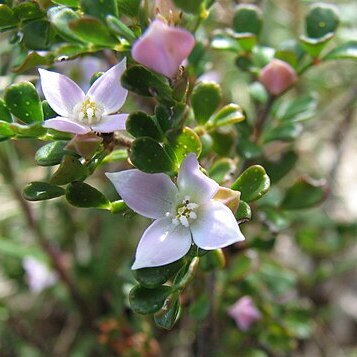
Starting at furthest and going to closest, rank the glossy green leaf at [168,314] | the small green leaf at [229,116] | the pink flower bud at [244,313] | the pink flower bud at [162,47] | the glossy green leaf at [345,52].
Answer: the pink flower bud at [244,313] → the glossy green leaf at [345,52] → the small green leaf at [229,116] → the glossy green leaf at [168,314] → the pink flower bud at [162,47]

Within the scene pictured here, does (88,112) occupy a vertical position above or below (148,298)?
above

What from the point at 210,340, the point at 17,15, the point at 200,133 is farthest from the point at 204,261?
the point at 17,15

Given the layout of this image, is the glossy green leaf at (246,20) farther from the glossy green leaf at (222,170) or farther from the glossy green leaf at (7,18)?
the glossy green leaf at (7,18)

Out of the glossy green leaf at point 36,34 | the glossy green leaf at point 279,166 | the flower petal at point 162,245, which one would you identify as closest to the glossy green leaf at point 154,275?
the flower petal at point 162,245

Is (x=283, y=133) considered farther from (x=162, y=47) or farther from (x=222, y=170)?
(x=162, y=47)

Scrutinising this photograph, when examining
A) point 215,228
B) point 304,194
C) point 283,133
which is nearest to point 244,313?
point 304,194

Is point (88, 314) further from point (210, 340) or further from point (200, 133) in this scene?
point (200, 133)
